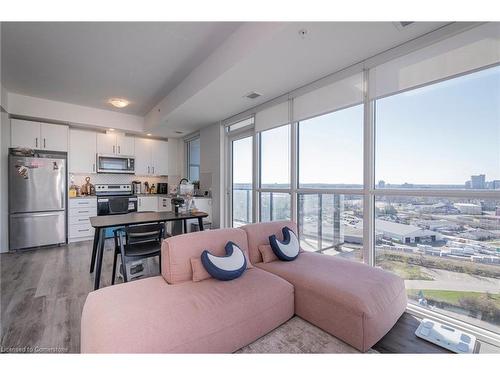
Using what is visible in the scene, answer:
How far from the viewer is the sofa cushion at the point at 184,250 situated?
5.93 ft

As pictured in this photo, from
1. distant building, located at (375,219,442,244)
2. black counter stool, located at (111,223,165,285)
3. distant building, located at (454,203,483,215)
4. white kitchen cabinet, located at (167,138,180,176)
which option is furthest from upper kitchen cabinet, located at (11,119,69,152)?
distant building, located at (454,203,483,215)

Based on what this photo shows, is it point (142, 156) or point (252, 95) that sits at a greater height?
point (252, 95)

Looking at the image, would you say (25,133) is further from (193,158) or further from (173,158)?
(193,158)

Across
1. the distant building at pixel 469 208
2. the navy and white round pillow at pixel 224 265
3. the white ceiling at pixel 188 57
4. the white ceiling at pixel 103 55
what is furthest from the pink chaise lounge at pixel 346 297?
the white ceiling at pixel 103 55

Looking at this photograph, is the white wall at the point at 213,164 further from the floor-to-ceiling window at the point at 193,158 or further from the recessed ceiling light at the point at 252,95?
the recessed ceiling light at the point at 252,95

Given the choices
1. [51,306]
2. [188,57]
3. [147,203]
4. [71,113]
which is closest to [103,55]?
[188,57]

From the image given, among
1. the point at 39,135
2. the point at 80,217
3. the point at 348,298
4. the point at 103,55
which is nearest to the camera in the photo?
the point at 348,298

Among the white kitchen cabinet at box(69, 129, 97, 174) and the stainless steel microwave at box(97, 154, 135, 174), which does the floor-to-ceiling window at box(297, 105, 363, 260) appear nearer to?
the stainless steel microwave at box(97, 154, 135, 174)

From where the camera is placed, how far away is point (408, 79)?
211 centimetres

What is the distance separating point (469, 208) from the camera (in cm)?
185

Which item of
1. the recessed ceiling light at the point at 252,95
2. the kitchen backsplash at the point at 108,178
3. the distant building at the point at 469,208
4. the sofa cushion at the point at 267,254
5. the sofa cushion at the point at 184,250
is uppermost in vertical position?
the recessed ceiling light at the point at 252,95

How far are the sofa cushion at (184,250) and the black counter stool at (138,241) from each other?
0.73 meters

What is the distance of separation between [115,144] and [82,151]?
0.66m
